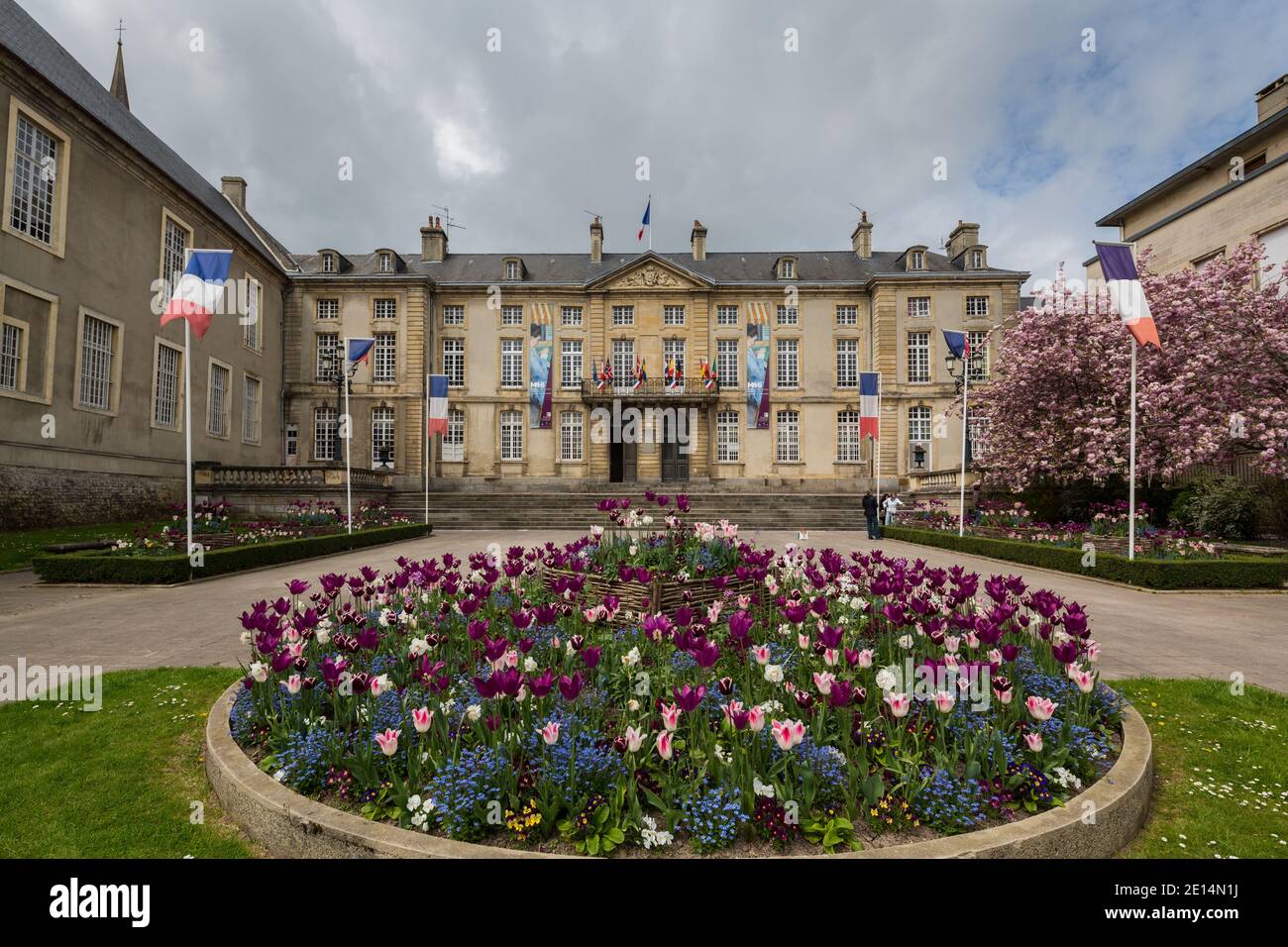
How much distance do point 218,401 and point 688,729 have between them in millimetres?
30612

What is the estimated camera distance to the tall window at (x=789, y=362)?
34.4m

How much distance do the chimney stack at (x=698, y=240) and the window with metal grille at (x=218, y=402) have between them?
25.9 metres

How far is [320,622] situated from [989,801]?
399 centimetres

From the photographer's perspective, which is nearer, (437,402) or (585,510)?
(437,402)

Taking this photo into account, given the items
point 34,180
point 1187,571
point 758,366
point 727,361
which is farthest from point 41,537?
point 758,366

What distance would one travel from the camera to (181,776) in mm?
3408

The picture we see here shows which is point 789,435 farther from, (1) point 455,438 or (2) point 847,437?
(1) point 455,438

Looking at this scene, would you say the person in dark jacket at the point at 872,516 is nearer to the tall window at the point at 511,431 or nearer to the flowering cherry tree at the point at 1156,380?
the flowering cherry tree at the point at 1156,380

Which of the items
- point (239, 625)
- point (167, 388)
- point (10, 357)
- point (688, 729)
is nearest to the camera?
point (688, 729)

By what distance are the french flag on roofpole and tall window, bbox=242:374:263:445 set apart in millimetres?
32606

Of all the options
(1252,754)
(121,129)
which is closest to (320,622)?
(1252,754)
